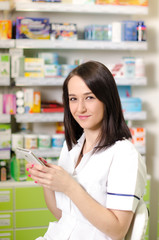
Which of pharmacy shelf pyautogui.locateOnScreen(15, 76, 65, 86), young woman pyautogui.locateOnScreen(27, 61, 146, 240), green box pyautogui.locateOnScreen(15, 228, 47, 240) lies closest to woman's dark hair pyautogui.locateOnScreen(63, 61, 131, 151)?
young woman pyautogui.locateOnScreen(27, 61, 146, 240)

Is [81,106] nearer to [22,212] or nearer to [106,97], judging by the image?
[106,97]

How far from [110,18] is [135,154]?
2441mm

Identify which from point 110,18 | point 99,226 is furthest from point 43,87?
point 99,226

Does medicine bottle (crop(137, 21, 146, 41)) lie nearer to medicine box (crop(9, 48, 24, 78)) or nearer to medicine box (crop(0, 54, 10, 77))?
medicine box (crop(9, 48, 24, 78))

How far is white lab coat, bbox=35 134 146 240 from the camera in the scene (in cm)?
133

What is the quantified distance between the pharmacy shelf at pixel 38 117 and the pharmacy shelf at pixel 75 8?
89 centimetres

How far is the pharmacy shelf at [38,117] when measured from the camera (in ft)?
10.2

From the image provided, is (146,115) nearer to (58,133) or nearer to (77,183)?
(58,133)

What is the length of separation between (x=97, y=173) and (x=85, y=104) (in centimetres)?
28

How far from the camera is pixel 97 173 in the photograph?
4.65 feet

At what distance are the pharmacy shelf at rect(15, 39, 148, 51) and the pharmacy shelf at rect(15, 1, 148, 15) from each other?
267mm

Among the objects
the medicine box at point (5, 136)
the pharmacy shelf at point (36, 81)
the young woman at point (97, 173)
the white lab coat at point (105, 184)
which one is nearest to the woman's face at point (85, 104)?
the young woman at point (97, 173)

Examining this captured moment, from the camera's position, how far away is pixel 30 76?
10.2 feet

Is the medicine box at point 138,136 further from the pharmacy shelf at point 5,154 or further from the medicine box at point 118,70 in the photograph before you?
the pharmacy shelf at point 5,154
